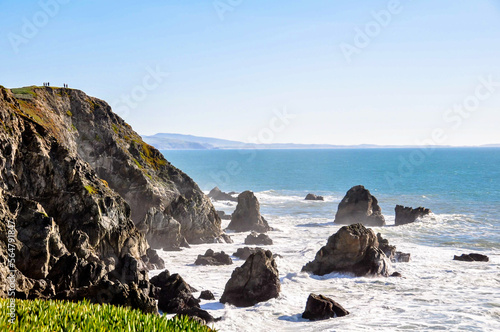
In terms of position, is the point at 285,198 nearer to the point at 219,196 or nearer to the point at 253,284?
the point at 219,196

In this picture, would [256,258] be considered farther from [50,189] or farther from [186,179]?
[186,179]

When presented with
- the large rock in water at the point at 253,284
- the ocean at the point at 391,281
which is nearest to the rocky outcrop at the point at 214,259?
the ocean at the point at 391,281

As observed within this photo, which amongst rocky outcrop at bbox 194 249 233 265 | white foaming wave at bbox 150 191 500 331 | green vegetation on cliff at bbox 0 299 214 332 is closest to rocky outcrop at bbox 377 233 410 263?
white foaming wave at bbox 150 191 500 331

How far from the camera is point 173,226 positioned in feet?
171

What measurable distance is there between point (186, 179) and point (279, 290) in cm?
2961

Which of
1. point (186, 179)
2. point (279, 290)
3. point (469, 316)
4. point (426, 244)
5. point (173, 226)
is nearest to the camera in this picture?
point (469, 316)

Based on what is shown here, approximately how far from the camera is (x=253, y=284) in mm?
33969

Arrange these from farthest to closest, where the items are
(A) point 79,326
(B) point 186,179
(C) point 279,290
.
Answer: (B) point 186,179
(C) point 279,290
(A) point 79,326

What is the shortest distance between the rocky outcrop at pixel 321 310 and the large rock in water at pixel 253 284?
417 centimetres

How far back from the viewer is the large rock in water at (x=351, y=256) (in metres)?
41.5

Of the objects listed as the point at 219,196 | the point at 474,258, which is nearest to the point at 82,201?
the point at 474,258

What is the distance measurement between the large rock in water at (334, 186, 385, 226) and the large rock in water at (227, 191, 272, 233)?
1334cm

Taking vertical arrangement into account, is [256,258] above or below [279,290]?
above

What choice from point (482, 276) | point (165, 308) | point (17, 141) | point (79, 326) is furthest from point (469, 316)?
point (17, 141)
